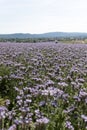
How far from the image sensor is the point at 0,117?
4926 millimetres

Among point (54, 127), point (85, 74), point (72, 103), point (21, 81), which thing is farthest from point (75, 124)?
point (85, 74)

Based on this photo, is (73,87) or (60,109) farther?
(73,87)

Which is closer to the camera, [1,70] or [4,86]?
[4,86]

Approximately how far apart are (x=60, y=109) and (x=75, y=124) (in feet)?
1.81

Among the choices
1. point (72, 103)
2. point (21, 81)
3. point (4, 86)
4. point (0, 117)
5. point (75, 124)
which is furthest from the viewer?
point (4, 86)

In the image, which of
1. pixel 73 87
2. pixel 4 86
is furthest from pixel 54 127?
pixel 4 86

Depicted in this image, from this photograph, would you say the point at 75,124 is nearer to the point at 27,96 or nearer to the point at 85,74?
the point at 27,96

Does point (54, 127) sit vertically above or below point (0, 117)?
below

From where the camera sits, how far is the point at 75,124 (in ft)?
22.1

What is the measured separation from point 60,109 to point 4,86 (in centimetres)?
397

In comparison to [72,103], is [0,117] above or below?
above

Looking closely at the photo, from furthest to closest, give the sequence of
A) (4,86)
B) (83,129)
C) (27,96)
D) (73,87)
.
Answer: (4,86) → (73,87) → (27,96) → (83,129)

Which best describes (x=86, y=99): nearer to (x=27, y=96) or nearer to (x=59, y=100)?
(x=59, y=100)

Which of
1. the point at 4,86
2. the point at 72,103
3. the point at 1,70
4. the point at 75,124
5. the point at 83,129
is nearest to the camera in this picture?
the point at 83,129
